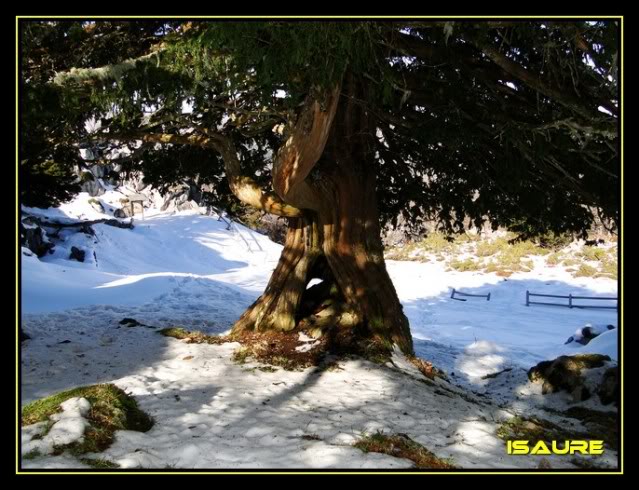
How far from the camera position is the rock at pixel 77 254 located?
22.7 m

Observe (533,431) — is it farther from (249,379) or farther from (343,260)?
(343,260)

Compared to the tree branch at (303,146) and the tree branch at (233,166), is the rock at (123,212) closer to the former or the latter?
the tree branch at (233,166)

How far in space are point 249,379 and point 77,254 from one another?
805 inches

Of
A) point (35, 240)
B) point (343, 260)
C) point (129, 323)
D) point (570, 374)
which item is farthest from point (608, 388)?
point (35, 240)

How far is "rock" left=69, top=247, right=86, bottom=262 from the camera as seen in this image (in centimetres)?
2268

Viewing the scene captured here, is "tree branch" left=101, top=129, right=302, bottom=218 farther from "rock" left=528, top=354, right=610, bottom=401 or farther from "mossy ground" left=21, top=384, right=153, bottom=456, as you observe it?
"rock" left=528, top=354, right=610, bottom=401

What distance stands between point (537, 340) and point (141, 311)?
11029 mm

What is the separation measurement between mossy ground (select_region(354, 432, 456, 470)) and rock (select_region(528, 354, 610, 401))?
4482mm

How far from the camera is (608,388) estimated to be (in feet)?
21.4

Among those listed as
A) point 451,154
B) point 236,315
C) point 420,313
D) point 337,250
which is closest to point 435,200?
point 451,154

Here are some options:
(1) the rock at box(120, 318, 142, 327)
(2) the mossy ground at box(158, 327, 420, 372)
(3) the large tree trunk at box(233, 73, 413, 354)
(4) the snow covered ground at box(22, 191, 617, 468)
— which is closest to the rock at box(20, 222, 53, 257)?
(4) the snow covered ground at box(22, 191, 617, 468)

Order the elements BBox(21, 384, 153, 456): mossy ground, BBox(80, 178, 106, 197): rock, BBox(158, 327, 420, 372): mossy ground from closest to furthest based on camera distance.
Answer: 1. BBox(21, 384, 153, 456): mossy ground
2. BBox(158, 327, 420, 372): mossy ground
3. BBox(80, 178, 106, 197): rock

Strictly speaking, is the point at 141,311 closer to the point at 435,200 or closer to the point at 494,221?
the point at 435,200

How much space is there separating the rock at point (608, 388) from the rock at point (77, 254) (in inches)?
890
